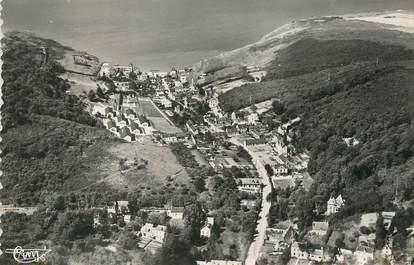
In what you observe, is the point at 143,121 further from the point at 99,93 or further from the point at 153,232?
the point at 153,232

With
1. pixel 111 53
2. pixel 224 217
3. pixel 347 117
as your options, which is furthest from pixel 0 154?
pixel 347 117

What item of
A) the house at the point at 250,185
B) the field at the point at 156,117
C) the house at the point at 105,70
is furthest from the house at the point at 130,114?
the house at the point at 250,185

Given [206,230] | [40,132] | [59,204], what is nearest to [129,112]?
[40,132]

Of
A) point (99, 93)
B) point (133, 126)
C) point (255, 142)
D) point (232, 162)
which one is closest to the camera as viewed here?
point (232, 162)

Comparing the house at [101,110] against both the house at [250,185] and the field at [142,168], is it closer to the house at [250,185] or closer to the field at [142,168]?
the field at [142,168]

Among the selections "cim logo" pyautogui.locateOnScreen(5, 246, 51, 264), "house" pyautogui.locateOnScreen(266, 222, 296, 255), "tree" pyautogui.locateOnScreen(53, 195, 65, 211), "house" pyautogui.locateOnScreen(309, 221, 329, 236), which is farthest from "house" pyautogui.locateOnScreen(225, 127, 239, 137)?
"cim logo" pyautogui.locateOnScreen(5, 246, 51, 264)

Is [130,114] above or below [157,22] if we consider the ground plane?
below
